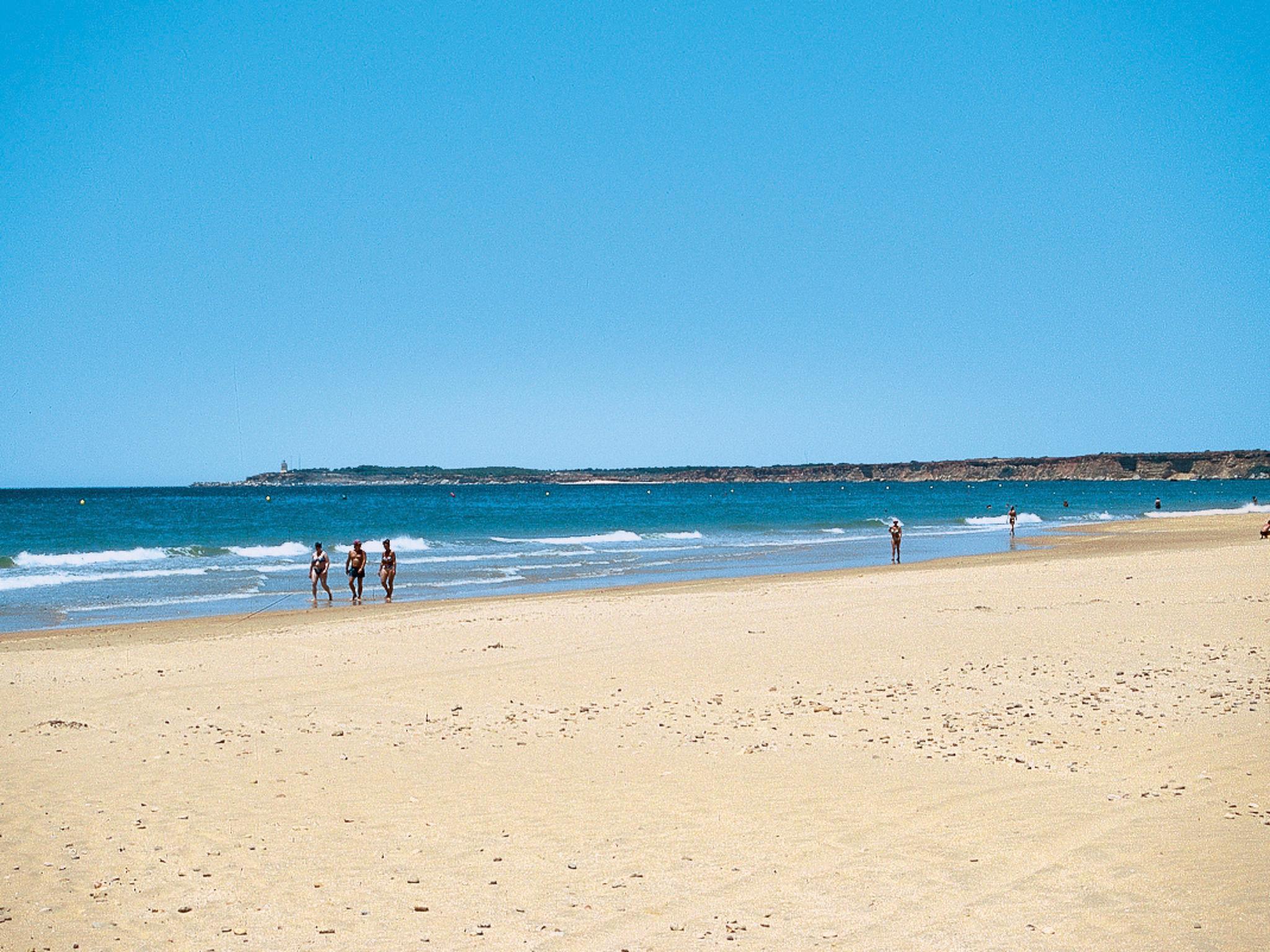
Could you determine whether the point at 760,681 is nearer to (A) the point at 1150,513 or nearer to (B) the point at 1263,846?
(B) the point at 1263,846

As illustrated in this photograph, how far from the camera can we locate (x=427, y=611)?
2069 cm

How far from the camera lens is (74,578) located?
3384cm

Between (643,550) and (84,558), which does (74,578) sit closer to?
(84,558)

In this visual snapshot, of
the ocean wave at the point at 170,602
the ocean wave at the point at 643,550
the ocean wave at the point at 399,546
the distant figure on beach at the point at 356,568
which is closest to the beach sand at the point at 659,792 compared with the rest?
the distant figure on beach at the point at 356,568

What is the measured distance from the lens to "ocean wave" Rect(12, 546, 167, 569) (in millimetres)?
40594

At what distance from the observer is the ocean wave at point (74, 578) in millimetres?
31500

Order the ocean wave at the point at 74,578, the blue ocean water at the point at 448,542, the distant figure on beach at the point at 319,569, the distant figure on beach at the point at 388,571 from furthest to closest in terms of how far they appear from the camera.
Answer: the ocean wave at the point at 74,578, the blue ocean water at the point at 448,542, the distant figure on beach at the point at 388,571, the distant figure on beach at the point at 319,569

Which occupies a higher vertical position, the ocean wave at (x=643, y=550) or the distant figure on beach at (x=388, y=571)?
the distant figure on beach at (x=388, y=571)

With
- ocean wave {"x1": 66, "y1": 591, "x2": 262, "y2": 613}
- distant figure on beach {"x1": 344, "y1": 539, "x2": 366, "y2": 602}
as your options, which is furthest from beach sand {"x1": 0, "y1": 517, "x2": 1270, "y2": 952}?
ocean wave {"x1": 66, "y1": 591, "x2": 262, "y2": 613}

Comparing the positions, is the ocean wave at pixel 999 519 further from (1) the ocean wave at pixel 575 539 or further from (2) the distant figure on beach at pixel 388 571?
(2) the distant figure on beach at pixel 388 571

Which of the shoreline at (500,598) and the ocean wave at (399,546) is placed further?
the ocean wave at (399,546)

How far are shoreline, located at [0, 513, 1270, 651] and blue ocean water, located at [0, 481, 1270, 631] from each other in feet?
3.84

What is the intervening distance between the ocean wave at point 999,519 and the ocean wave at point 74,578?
44876 mm

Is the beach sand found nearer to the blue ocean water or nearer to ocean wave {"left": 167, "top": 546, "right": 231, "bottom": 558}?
the blue ocean water
